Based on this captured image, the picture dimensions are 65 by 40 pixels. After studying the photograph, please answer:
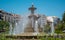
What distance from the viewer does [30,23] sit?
1566 cm

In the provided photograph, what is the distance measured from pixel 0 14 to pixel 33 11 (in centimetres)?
4348

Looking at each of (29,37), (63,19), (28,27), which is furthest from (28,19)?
(63,19)

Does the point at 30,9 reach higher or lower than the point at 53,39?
higher

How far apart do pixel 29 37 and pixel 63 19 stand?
35.7 meters

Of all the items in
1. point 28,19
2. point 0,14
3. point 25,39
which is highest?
point 0,14

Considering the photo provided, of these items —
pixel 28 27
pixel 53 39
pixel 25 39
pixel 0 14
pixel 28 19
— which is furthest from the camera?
pixel 0 14

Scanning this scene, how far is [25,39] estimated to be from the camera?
27.9 ft

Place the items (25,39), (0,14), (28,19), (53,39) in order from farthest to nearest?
(0,14), (28,19), (25,39), (53,39)

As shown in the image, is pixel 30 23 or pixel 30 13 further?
pixel 30 13

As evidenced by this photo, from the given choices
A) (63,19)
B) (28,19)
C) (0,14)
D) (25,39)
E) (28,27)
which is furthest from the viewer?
(0,14)

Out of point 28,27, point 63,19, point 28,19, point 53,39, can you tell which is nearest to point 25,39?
point 53,39

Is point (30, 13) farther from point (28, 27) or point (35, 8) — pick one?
point (28, 27)

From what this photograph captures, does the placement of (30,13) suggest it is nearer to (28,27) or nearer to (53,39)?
(28,27)

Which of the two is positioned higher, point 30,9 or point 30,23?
point 30,9
